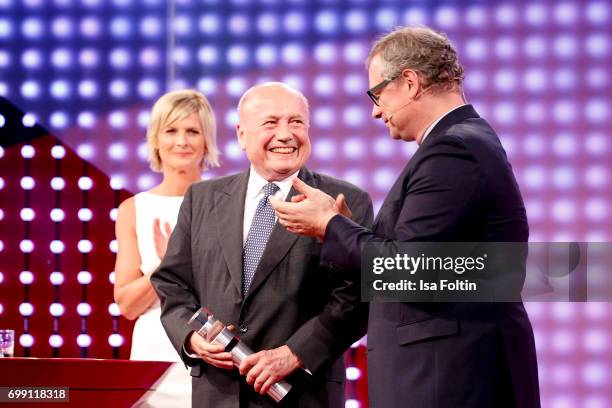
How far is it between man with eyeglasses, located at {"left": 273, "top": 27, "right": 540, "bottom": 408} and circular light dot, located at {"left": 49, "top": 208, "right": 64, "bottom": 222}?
2.38 meters

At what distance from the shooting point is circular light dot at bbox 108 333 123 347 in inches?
169

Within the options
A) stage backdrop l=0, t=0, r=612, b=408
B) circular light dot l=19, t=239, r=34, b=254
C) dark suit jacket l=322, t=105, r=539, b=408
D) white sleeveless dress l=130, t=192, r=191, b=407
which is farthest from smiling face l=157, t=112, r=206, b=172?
dark suit jacket l=322, t=105, r=539, b=408

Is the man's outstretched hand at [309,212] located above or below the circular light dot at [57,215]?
above

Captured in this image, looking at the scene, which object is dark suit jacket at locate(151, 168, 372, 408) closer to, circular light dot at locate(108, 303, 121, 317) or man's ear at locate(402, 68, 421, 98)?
man's ear at locate(402, 68, 421, 98)

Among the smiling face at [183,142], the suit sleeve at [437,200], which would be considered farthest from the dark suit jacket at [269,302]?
the smiling face at [183,142]

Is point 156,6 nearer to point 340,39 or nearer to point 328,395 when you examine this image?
point 340,39

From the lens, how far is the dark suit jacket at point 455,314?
2.10 m

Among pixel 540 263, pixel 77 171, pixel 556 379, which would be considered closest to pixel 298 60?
pixel 77 171

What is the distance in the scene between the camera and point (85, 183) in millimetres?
4367

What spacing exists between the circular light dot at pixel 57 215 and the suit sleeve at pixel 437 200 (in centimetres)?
252

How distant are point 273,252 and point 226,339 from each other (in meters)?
0.29

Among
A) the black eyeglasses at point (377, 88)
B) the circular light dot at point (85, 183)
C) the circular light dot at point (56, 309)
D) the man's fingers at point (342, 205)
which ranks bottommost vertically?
the circular light dot at point (56, 309)

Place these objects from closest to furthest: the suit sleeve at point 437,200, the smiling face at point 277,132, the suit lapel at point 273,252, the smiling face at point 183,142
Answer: the suit sleeve at point 437,200 → the suit lapel at point 273,252 → the smiling face at point 277,132 → the smiling face at point 183,142

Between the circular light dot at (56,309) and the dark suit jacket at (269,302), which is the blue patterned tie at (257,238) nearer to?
the dark suit jacket at (269,302)
